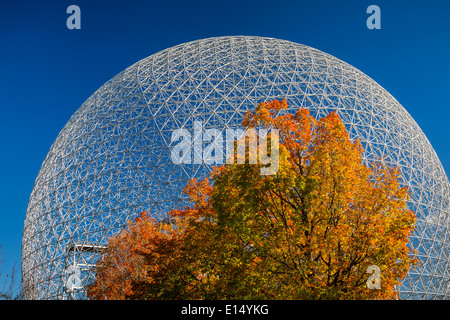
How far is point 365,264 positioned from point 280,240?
82.7 inches

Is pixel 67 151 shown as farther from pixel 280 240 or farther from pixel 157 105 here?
pixel 280 240

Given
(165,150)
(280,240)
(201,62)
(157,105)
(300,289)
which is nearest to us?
(300,289)

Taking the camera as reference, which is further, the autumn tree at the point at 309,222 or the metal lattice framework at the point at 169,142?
the metal lattice framework at the point at 169,142

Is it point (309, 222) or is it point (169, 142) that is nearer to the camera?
point (309, 222)

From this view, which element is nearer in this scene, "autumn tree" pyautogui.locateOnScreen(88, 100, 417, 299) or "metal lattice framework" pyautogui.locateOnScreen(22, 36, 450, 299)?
"autumn tree" pyautogui.locateOnScreen(88, 100, 417, 299)

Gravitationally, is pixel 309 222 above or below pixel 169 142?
below

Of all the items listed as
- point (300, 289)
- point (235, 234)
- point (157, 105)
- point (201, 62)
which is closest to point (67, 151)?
point (157, 105)

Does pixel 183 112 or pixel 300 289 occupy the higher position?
pixel 183 112

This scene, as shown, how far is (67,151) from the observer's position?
32750 millimetres

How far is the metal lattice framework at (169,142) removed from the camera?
26922 millimetres

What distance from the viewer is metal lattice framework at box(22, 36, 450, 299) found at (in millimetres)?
26922

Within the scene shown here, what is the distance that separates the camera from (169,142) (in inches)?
1053
